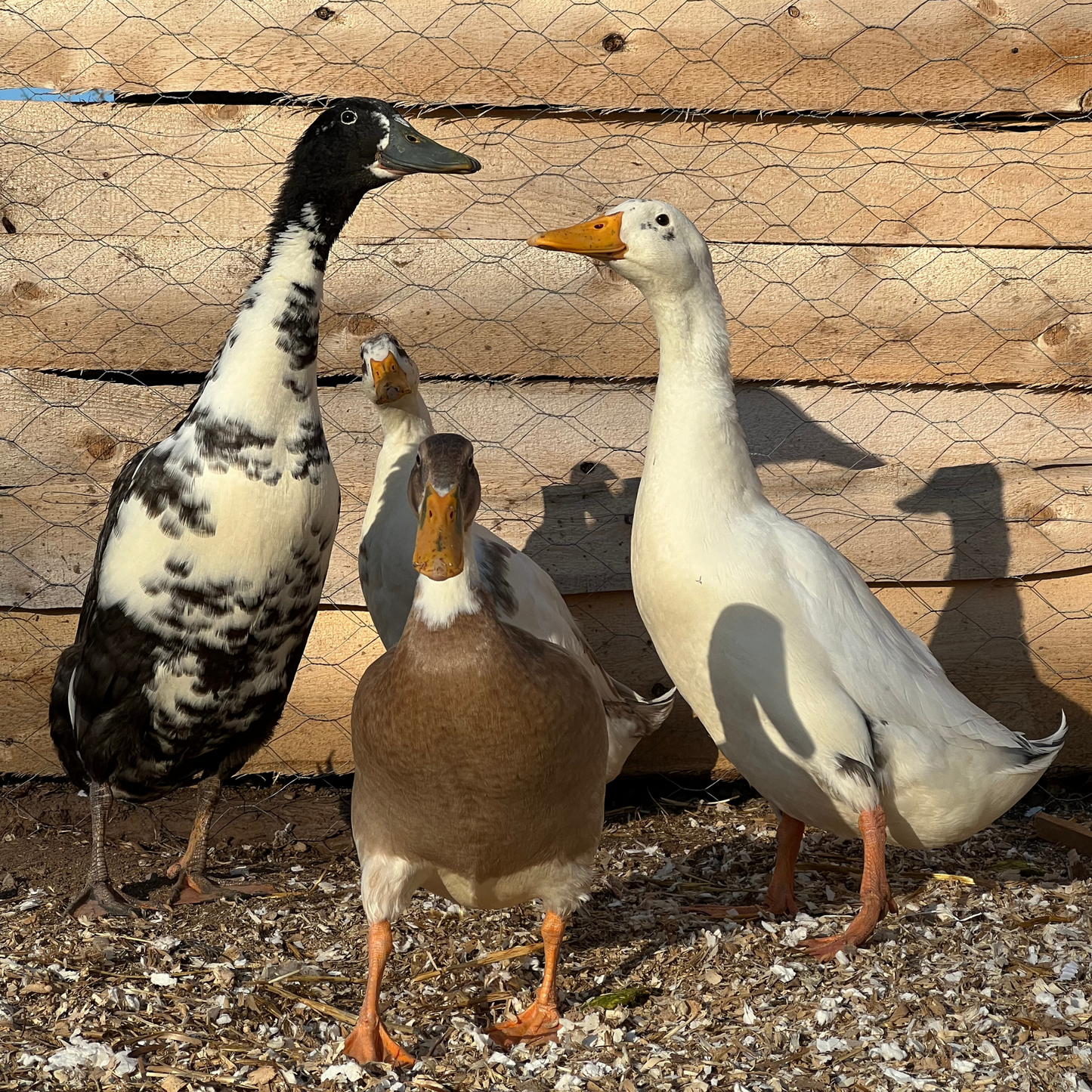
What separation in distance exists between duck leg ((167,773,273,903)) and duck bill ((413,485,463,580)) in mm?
1377

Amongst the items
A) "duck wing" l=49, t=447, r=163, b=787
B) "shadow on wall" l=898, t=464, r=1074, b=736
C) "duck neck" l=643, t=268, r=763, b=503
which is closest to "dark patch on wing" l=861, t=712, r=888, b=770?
"duck neck" l=643, t=268, r=763, b=503

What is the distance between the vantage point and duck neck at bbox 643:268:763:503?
119 inches

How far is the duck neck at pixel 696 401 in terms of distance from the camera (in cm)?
302

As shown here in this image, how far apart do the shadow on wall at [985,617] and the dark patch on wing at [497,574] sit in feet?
4.54

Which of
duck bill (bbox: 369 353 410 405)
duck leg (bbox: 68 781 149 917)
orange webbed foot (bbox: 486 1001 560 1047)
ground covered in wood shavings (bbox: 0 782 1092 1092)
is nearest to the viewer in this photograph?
ground covered in wood shavings (bbox: 0 782 1092 1092)

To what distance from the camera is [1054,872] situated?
11.5 ft

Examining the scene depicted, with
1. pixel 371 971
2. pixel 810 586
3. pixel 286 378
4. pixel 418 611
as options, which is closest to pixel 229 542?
pixel 286 378

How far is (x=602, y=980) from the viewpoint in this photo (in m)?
2.80

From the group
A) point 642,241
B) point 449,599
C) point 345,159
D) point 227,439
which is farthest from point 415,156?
point 449,599

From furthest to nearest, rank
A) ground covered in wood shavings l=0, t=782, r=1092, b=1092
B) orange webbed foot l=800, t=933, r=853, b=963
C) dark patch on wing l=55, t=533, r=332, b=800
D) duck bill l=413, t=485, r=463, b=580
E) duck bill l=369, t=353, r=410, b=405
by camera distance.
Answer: duck bill l=369, t=353, r=410, b=405 → dark patch on wing l=55, t=533, r=332, b=800 → orange webbed foot l=800, t=933, r=853, b=963 → ground covered in wood shavings l=0, t=782, r=1092, b=1092 → duck bill l=413, t=485, r=463, b=580

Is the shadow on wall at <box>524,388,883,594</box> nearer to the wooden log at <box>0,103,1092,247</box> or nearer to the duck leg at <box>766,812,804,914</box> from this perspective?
the wooden log at <box>0,103,1092,247</box>

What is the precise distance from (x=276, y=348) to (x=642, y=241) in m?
0.89

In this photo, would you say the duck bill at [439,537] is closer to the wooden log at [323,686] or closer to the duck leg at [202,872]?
the duck leg at [202,872]

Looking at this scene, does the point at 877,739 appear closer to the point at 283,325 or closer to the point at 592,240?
the point at 592,240
